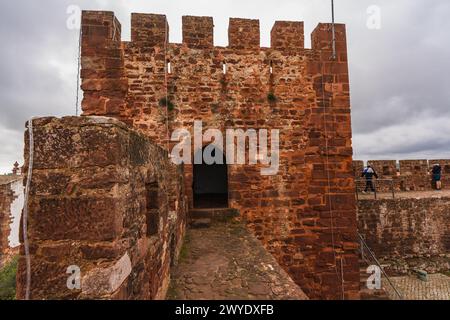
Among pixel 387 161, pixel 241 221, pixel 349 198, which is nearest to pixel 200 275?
pixel 241 221

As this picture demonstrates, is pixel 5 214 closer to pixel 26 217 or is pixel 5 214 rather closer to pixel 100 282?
pixel 26 217

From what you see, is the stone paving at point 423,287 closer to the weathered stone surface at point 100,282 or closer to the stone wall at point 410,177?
the stone wall at point 410,177

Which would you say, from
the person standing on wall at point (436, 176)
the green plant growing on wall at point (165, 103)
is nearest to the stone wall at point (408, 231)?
the person standing on wall at point (436, 176)

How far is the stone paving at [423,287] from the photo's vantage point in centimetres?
902

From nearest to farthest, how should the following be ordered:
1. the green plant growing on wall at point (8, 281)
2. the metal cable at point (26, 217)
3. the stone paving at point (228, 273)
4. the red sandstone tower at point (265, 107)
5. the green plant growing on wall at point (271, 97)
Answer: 1. the metal cable at point (26, 217)
2. the stone paving at point (228, 273)
3. the red sandstone tower at point (265, 107)
4. the green plant growing on wall at point (271, 97)
5. the green plant growing on wall at point (8, 281)

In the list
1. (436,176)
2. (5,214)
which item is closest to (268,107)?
(436,176)

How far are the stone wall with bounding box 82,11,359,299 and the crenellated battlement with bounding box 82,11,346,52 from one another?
0.02 m

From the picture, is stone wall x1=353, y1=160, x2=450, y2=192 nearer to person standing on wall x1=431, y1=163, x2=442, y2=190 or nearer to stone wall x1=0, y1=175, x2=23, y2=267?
person standing on wall x1=431, y1=163, x2=442, y2=190

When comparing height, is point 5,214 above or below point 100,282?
below

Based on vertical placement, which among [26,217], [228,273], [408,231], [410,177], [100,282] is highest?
[410,177]

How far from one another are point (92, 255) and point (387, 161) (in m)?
13.8

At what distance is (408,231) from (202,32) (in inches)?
411

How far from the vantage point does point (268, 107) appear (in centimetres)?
671

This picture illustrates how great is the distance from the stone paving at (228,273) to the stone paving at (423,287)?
7.03m
